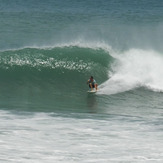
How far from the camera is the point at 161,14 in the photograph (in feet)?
155

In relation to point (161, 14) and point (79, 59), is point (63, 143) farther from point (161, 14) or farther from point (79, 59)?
point (161, 14)

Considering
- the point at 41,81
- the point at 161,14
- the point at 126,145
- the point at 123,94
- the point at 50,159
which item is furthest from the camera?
the point at 161,14

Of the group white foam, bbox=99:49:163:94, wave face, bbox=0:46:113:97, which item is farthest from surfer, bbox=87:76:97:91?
wave face, bbox=0:46:113:97

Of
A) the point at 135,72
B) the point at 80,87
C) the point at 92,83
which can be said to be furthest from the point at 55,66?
the point at 92,83

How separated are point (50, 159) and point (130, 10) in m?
38.9

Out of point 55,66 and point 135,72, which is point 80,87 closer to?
point 55,66

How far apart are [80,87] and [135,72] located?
367 cm

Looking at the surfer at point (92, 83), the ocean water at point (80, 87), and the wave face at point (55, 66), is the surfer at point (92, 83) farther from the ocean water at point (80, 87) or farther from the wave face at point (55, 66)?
the wave face at point (55, 66)

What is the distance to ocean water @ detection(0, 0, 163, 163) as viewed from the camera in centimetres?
1309

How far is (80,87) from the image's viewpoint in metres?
23.3

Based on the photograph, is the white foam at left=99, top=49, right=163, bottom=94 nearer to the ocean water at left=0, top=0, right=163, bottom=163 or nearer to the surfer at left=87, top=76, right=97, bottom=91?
the ocean water at left=0, top=0, right=163, bottom=163

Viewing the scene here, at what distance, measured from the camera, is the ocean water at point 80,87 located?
13.1 m

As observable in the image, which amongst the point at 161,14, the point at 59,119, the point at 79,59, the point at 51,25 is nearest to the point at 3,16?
the point at 51,25

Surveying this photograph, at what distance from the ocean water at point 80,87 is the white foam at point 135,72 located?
0.17 ft
